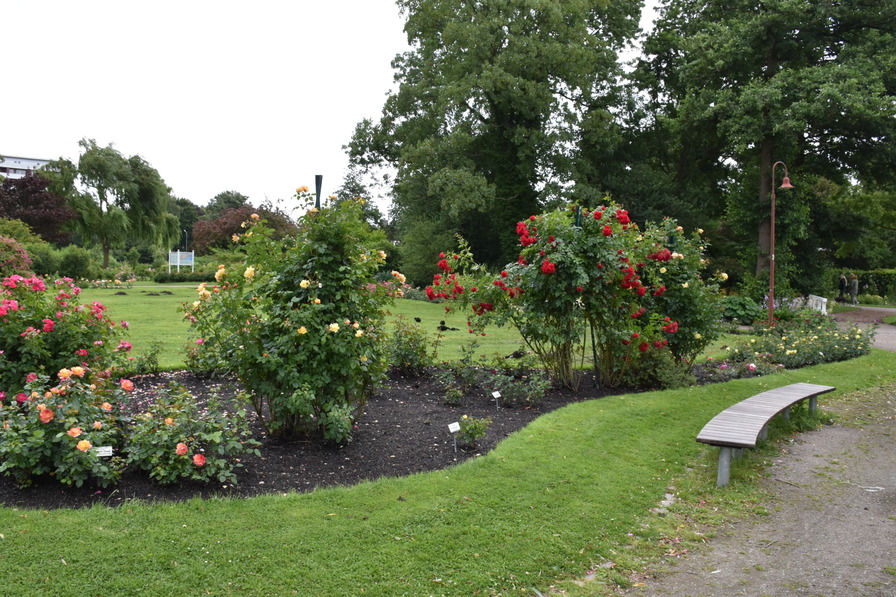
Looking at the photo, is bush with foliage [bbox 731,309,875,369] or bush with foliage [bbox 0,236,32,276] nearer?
bush with foliage [bbox 731,309,875,369]

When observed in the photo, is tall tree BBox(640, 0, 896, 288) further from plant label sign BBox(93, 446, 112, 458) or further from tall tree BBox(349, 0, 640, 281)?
plant label sign BBox(93, 446, 112, 458)

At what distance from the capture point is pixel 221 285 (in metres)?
4.75

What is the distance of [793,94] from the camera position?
19672mm

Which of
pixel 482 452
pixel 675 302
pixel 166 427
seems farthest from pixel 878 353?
pixel 166 427

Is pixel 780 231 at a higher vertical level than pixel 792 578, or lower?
higher

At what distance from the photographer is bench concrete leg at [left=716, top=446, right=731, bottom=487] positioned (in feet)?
15.6

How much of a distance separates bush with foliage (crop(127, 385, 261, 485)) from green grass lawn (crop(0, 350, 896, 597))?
24 centimetres

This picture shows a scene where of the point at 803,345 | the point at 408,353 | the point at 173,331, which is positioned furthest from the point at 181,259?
the point at 803,345

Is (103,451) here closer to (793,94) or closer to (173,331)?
(173,331)

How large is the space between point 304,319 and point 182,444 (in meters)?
1.20

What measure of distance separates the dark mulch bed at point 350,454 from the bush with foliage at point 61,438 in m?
0.12

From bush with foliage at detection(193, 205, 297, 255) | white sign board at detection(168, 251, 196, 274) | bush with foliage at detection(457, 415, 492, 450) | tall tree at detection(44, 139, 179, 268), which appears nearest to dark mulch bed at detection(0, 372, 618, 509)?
bush with foliage at detection(457, 415, 492, 450)

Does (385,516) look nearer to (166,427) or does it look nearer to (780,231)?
(166,427)

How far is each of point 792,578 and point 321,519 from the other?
8.25ft
